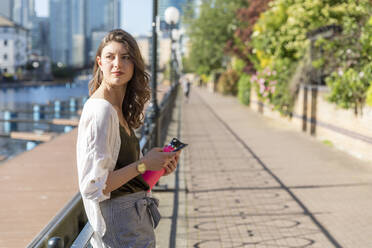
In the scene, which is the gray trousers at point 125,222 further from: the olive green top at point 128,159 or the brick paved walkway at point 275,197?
the brick paved walkway at point 275,197

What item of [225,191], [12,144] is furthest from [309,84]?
[12,144]

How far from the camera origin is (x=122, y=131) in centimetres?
199

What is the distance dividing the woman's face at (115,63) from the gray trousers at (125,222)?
511mm

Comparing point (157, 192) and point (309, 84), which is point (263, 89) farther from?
point (157, 192)

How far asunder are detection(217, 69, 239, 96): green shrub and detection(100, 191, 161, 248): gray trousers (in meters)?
34.4

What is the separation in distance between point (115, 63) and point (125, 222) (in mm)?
682

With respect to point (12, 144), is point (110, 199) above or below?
above

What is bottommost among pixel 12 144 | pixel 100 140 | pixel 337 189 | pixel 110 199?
pixel 12 144

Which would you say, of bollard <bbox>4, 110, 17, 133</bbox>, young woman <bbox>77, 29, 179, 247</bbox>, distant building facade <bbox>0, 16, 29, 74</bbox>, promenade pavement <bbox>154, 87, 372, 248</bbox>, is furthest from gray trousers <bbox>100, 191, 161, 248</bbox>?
distant building facade <bbox>0, 16, 29, 74</bbox>

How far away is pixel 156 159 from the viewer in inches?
76.8

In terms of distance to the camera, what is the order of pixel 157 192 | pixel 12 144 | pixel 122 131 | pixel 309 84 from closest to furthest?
1. pixel 122 131
2. pixel 157 192
3. pixel 309 84
4. pixel 12 144

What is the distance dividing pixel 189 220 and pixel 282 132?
9756 millimetres

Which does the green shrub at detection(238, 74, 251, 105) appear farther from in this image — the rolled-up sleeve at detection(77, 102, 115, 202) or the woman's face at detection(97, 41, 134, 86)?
the rolled-up sleeve at detection(77, 102, 115, 202)

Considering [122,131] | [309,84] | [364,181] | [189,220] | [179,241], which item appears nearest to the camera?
[122,131]
